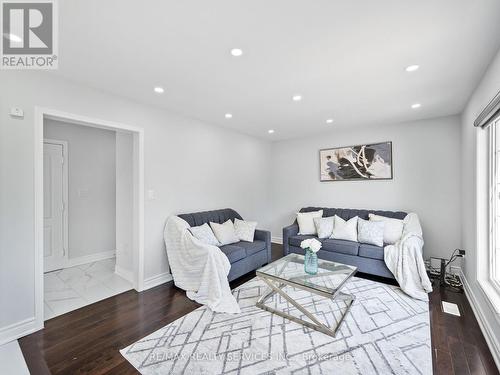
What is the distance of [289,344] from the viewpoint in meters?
1.93

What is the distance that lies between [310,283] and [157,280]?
2131mm

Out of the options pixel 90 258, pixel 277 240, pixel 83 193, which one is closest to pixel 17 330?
pixel 90 258

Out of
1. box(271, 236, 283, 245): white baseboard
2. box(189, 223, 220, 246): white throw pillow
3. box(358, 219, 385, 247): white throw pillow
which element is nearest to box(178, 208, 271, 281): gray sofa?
box(189, 223, 220, 246): white throw pillow

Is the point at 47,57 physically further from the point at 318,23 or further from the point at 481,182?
the point at 481,182

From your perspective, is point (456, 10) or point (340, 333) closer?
point (456, 10)

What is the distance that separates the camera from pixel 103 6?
142 centimetres

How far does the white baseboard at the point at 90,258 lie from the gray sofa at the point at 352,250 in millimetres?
3310

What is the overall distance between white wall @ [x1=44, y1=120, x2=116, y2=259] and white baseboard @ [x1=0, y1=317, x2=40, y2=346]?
6.39ft

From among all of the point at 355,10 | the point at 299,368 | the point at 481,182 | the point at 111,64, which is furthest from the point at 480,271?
the point at 111,64

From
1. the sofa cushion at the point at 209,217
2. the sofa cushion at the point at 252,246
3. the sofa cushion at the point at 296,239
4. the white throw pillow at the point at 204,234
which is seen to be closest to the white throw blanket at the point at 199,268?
the white throw pillow at the point at 204,234

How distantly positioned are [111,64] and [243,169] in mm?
2985

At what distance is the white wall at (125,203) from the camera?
10.7 feet

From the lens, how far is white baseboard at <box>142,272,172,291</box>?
10.0 ft

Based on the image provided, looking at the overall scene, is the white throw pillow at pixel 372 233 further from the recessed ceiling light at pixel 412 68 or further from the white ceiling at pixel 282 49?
the recessed ceiling light at pixel 412 68
